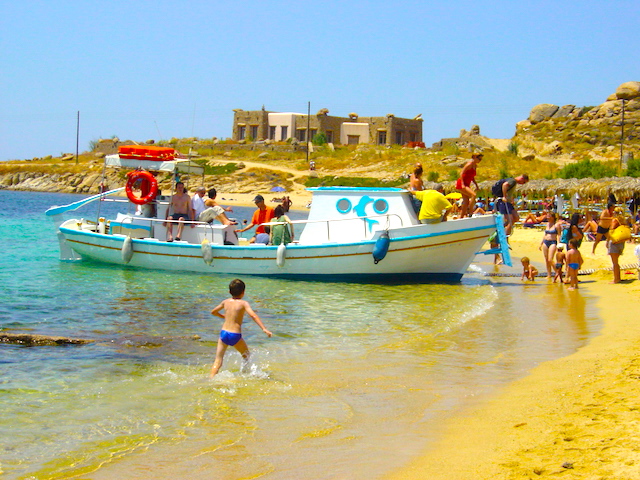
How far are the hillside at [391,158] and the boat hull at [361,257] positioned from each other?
33.4 m

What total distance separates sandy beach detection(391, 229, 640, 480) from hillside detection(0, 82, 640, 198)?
136 ft

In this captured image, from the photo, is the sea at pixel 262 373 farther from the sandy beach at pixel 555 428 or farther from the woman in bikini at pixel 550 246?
the woman in bikini at pixel 550 246

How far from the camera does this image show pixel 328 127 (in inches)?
2990

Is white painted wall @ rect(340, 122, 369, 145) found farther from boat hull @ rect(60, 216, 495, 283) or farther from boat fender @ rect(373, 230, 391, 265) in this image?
boat fender @ rect(373, 230, 391, 265)

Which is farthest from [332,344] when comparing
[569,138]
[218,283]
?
[569,138]

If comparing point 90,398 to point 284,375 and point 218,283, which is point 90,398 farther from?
point 218,283

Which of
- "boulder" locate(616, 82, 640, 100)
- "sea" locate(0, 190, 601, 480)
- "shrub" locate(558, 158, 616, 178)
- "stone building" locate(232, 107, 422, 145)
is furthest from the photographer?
A: "boulder" locate(616, 82, 640, 100)

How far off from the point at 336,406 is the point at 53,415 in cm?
265

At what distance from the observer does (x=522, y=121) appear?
8375cm

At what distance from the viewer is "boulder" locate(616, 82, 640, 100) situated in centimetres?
7769

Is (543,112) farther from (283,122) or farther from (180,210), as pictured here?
(180,210)

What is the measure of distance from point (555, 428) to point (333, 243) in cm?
1033

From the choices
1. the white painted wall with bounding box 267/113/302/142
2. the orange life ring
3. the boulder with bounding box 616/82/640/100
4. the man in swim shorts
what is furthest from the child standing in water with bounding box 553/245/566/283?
the boulder with bounding box 616/82/640/100

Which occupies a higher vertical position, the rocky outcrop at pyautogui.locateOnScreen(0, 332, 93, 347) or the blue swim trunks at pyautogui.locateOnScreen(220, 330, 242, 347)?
the blue swim trunks at pyautogui.locateOnScreen(220, 330, 242, 347)
